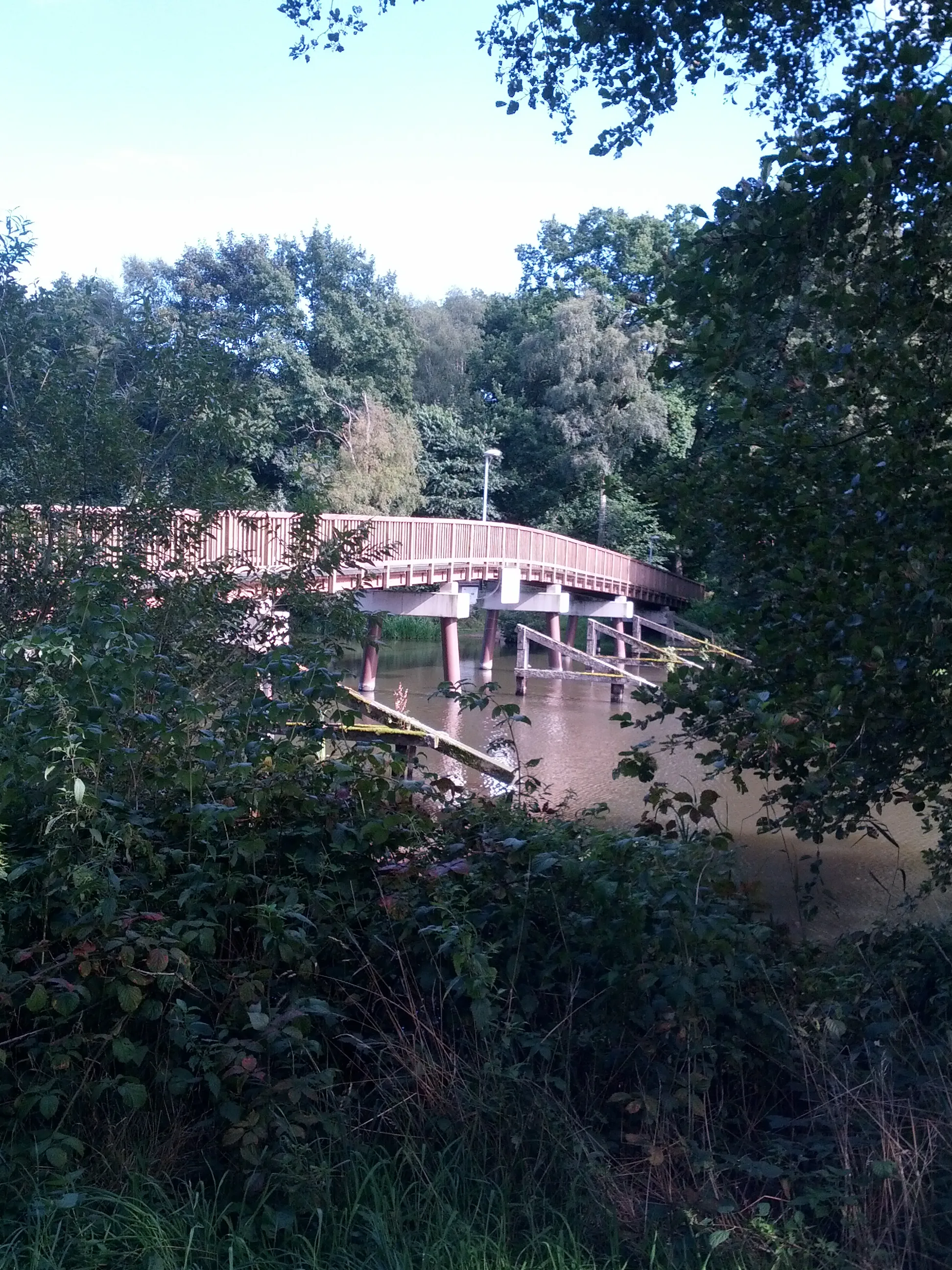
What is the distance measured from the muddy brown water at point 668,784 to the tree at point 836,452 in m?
0.50

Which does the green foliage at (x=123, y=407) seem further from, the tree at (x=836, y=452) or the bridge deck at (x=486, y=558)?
the tree at (x=836, y=452)

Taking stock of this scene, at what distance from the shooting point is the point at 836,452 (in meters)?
4.55

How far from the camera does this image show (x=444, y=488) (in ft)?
152

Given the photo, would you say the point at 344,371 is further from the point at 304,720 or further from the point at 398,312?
the point at 304,720

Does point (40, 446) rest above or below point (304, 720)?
above

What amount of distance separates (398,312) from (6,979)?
4847 centimetres

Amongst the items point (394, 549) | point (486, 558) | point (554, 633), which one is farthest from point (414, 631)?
point (394, 549)

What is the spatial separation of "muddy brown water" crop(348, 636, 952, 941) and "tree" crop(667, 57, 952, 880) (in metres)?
0.50

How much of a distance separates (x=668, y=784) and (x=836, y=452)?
3226mm

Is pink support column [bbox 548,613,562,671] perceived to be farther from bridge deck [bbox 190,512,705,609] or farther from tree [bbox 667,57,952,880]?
tree [bbox 667,57,952,880]

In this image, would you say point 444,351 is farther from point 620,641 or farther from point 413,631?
point 620,641

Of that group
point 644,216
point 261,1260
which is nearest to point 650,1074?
point 261,1260

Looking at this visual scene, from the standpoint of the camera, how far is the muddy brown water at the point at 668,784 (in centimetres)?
831

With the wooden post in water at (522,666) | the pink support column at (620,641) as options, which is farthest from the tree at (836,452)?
the pink support column at (620,641)
